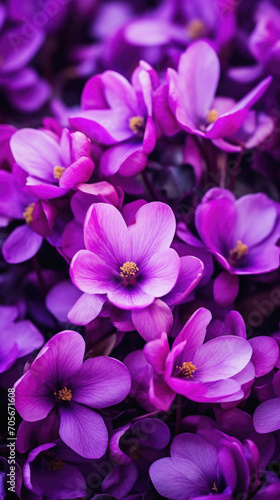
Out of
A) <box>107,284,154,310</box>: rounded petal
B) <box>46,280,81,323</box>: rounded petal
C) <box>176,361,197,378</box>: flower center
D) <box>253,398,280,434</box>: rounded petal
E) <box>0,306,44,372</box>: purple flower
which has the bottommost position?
<box>0,306,44,372</box>: purple flower

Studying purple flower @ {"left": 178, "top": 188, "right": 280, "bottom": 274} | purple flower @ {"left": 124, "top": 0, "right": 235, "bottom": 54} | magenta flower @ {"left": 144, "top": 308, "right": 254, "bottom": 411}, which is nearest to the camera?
magenta flower @ {"left": 144, "top": 308, "right": 254, "bottom": 411}

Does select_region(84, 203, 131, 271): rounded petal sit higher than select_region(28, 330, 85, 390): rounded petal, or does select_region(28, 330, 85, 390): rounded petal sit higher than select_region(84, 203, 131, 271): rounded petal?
select_region(84, 203, 131, 271): rounded petal

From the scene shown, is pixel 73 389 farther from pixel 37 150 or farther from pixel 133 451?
pixel 37 150

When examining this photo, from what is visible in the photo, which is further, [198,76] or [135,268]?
[198,76]

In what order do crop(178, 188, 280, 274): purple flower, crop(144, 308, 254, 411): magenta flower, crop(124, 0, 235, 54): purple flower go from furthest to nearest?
crop(124, 0, 235, 54): purple flower < crop(178, 188, 280, 274): purple flower < crop(144, 308, 254, 411): magenta flower

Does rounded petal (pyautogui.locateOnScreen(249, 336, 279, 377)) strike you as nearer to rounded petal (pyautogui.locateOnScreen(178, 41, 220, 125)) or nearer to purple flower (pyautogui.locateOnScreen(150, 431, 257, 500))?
purple flower (pyautogui.locateOnScreen(150, 431, 257, 500))

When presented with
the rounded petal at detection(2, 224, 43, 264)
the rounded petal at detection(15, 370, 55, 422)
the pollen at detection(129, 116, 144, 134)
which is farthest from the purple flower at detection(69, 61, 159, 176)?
the rounded petal at detection(15, 370, 55, 422)

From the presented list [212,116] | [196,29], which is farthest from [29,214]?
[196,29]

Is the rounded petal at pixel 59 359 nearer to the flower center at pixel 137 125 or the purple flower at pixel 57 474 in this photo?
the purple flower at pixel 57 474
